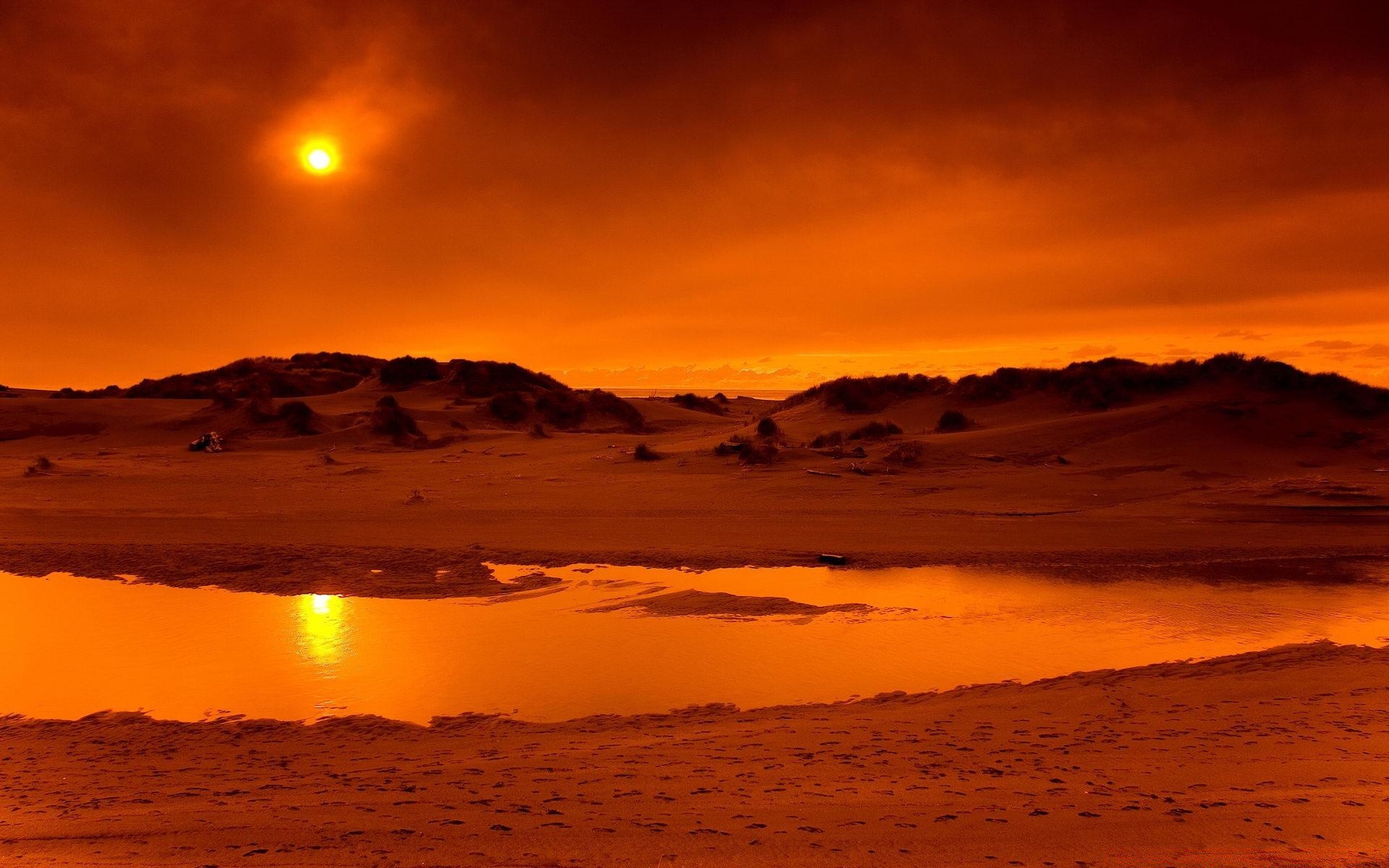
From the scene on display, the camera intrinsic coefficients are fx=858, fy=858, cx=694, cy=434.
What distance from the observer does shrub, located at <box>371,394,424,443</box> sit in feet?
74.1

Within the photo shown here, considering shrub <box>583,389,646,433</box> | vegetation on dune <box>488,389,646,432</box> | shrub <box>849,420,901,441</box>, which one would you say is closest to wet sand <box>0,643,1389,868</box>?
shrub <box>849,420,901,441</box>

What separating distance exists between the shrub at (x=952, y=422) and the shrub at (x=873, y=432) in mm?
1258

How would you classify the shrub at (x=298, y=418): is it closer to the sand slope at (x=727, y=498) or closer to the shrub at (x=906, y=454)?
the sand slope at (x=727, y=498)

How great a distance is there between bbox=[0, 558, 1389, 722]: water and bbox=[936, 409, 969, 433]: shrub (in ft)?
38.6

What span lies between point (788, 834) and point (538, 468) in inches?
579

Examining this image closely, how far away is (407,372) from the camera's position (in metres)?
33.3

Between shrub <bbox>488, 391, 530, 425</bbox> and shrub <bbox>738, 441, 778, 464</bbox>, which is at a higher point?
shrub <bbox>488, 391, 530, 425</bbox>

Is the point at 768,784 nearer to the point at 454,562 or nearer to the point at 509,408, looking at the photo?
the point at 454,562

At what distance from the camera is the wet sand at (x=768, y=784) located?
3.36 meters

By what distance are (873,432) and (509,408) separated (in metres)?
13.0

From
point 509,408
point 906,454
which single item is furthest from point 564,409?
point 906,454

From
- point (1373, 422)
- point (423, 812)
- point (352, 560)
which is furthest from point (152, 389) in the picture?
point (1373, 422)

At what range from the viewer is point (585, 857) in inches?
130

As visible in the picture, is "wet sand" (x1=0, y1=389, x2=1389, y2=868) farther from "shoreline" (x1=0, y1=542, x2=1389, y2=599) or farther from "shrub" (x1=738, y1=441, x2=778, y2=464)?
"shrub" (x1=738, y1=441, x2=778, y2=464)
